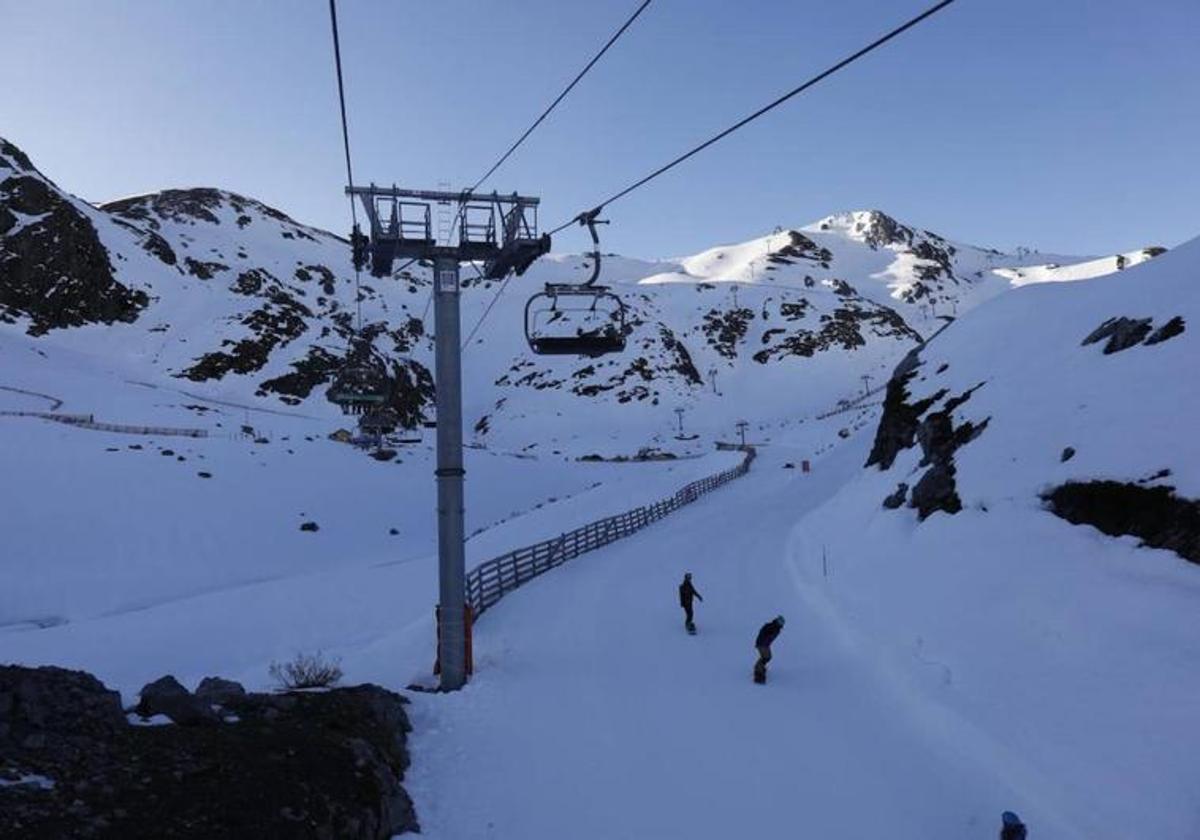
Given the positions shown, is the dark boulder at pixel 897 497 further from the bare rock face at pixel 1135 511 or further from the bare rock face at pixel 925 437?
the bare rock face at pixel 1135 511

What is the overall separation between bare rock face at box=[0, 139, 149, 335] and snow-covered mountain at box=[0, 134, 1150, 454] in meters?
0.23

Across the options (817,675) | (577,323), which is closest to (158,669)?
(577,323)

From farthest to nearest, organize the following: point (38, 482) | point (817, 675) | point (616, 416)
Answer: point (616, 416) < point (38, 482) < point (817, 675)

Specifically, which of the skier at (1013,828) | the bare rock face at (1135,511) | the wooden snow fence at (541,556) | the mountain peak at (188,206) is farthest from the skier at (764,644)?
the mountain peak at (188,206)

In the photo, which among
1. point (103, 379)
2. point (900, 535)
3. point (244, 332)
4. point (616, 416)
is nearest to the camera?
point (900, 535)

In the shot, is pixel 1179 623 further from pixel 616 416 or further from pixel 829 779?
pixel 616 416

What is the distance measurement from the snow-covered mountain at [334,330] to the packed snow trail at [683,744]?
254 ft

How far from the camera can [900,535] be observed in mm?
20156

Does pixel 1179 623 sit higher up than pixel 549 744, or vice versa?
pixel 1179 623

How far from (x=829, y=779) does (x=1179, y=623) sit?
5191 mm

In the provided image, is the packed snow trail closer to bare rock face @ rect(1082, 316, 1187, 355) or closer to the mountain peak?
bare rock face @ rect(1082, 316, 1187, 355)

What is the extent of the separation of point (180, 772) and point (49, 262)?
11794cm

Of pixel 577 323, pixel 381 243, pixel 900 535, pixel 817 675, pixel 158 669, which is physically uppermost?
pixel 381 243

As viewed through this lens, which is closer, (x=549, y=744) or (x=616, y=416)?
(x=549, y=744)
